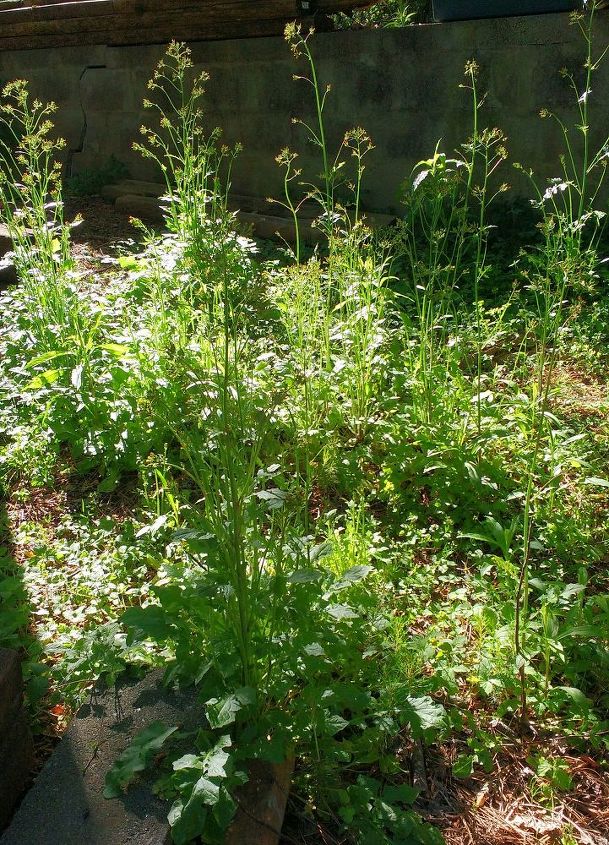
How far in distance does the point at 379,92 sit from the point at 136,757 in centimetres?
564

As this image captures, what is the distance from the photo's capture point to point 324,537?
3.05 meters

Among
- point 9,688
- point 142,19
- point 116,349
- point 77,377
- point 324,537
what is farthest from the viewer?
point 142,19

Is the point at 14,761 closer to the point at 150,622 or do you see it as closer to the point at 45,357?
the point at 150,622

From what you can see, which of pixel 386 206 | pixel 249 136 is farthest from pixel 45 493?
pixel 249 136

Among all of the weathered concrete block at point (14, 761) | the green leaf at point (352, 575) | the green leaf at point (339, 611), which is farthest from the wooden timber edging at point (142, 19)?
the weathered concrete block at point (14, 761)

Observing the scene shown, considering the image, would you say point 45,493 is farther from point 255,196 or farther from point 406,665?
point 255,196

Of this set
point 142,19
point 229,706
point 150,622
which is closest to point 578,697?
point 229,706

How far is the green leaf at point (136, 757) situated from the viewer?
1809mm

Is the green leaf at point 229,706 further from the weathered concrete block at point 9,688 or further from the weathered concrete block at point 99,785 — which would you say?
the weathered concrete block at point 9,688

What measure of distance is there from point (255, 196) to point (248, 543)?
554 cm

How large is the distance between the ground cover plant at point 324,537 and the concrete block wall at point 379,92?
71.3 inches

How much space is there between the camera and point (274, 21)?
6.52 m

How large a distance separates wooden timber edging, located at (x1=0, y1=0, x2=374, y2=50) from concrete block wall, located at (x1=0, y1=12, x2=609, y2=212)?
0.13 m

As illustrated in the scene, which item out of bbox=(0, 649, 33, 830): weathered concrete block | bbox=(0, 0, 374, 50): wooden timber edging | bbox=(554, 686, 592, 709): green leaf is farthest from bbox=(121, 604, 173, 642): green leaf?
bbox=(0, 0, 374, 50): wooden timber edging
